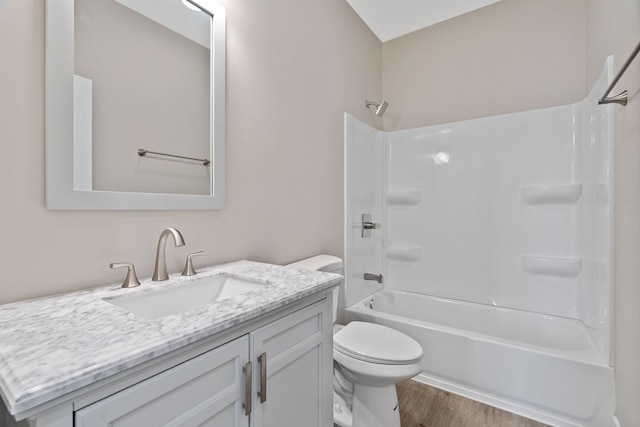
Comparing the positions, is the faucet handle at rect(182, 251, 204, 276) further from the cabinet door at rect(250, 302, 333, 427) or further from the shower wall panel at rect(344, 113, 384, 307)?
the shower wall panel at rect(344, 113, 384, 307)

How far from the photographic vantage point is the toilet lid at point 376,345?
54.5 inches

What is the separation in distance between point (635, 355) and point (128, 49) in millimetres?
2291

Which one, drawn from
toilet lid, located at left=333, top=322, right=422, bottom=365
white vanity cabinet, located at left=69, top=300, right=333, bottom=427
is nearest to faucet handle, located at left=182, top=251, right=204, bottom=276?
white vanity cabinet, located at left=69, top=300, right=333, bottom=427

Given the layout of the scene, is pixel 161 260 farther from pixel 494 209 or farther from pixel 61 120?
pixel 494 209

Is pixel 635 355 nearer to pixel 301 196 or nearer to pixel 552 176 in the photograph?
pixel 552 176

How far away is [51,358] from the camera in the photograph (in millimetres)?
493

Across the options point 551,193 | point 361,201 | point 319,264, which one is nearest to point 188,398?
point 319,264

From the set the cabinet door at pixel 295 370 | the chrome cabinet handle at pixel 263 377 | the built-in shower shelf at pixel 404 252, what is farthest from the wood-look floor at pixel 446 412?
the chrome cabinet handle at pixel 263 377

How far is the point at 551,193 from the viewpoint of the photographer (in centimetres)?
207

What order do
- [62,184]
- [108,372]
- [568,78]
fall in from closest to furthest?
[108,372] → [62,184] → [568,78]

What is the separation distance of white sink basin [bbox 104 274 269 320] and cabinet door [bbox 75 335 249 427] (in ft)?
1.06

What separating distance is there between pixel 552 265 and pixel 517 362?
0.81 metres

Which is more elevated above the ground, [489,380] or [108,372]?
[108,372]

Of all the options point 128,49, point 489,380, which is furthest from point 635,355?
point 128,49
